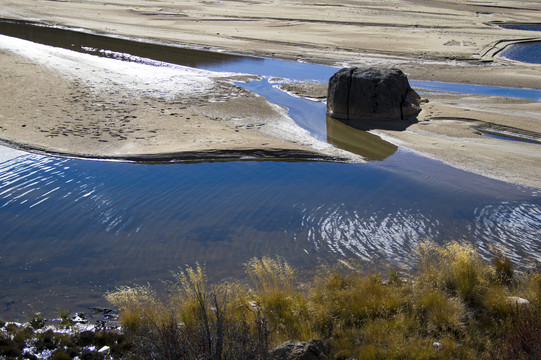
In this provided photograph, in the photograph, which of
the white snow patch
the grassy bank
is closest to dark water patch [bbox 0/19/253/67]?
the white snow patch

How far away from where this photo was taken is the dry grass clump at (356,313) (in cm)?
500

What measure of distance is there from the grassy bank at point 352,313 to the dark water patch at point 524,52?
20.8 metres

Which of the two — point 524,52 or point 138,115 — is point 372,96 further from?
point 524,52

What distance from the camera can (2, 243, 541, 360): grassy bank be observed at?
16.4 feet

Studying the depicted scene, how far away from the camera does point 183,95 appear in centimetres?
1694

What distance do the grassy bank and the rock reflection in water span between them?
5.76 meters

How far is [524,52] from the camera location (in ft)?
88.2

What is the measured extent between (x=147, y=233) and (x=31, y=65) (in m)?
13.5

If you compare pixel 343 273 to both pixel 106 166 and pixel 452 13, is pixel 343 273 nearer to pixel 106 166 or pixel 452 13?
pixel 106 166

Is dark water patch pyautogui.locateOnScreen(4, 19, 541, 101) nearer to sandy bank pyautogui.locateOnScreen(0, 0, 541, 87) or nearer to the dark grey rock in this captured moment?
sandy bank pyautogui.locateOnScreen(0, 0, 541, 87)

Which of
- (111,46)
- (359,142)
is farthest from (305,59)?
(359,142)

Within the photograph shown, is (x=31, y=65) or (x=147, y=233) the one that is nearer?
(x=147, y=233)

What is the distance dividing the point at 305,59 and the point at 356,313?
65.5 ft

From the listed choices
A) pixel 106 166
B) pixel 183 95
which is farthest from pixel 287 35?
pixel 106 166
